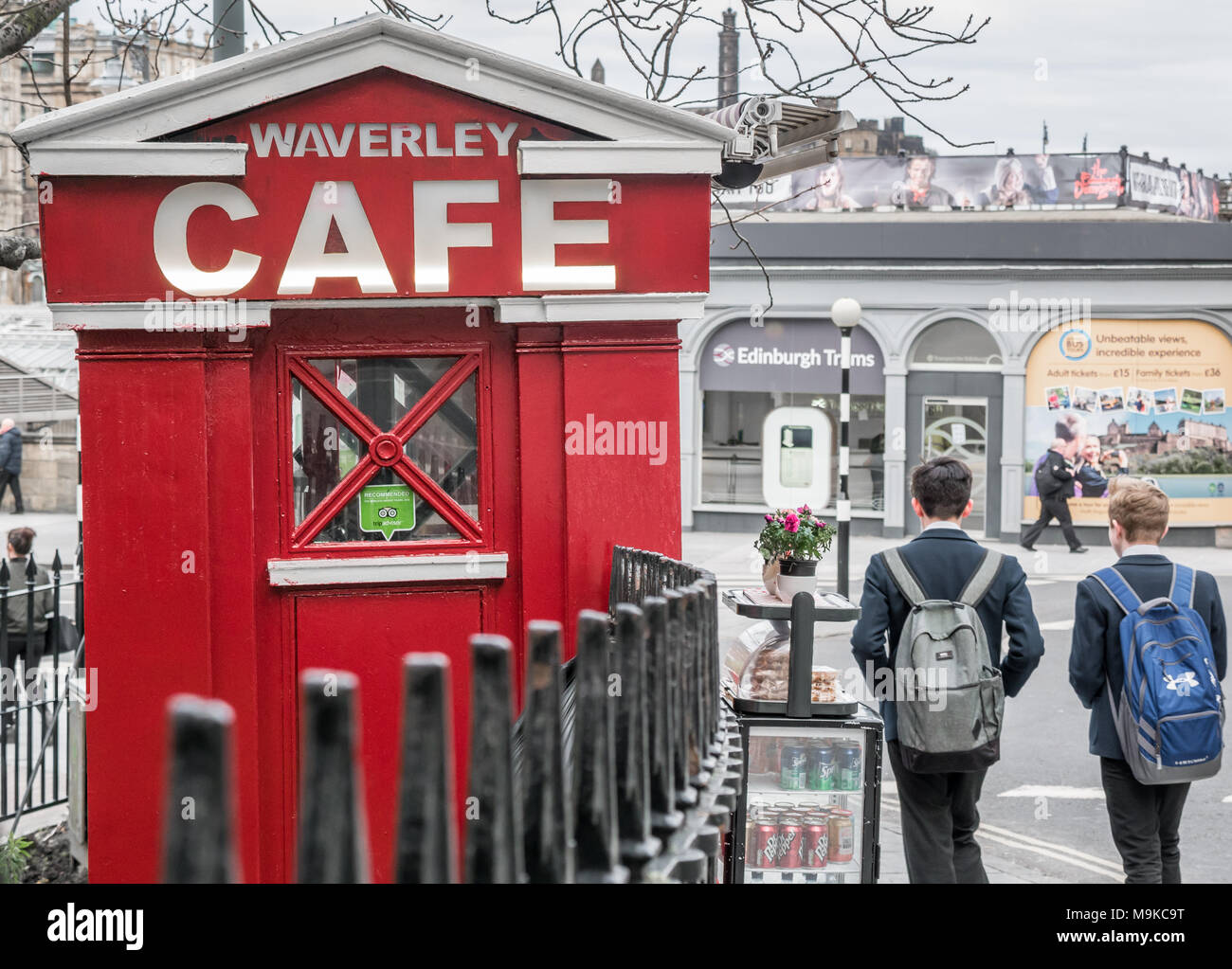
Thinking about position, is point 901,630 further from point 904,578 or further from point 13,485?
point 13,485

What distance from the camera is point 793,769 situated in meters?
5.36

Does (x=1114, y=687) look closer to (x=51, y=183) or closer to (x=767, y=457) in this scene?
(x=51, y=183)

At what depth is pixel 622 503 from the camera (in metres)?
4.73

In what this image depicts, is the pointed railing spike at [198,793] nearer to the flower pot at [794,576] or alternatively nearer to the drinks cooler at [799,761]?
the drinks cooler at [799,761]

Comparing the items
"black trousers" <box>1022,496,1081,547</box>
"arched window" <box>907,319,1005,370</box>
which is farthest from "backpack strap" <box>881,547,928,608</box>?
"arched window" <box>907,319,1005,370</box>

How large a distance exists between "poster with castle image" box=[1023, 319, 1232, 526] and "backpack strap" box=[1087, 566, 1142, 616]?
636 inches

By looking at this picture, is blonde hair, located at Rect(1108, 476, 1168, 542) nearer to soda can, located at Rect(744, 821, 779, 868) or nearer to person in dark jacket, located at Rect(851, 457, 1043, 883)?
person in dark jacket, located at Rect(851, 457, 1043, 883)

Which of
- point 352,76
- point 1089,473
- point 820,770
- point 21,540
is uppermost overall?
point 352,76

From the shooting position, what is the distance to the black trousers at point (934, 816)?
5.05m

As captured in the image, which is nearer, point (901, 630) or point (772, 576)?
point (901, 630)

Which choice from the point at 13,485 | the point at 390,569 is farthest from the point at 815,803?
the point at 13,485

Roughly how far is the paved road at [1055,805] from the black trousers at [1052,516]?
6.54 meters

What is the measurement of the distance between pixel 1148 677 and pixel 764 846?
167cm
